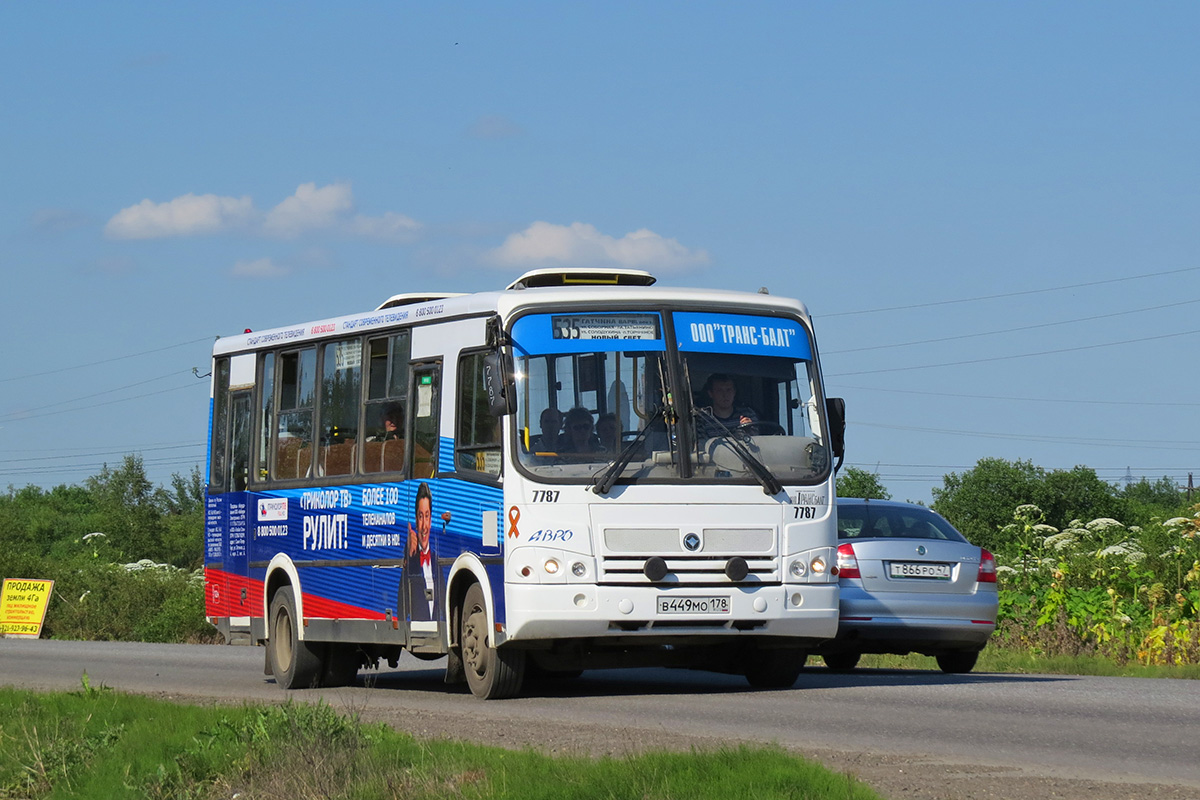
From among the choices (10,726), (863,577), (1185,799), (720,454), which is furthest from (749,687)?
(1185,799)

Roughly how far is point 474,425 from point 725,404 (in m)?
1.94

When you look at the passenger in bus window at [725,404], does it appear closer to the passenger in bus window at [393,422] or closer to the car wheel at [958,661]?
the passenger in bus window at [393,422]

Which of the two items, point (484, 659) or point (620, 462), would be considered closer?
point (620, 462)

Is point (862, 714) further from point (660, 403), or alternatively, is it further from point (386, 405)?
point (386, 405)

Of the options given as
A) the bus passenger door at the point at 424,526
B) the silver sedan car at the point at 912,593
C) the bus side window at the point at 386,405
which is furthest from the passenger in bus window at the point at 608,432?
the silver sedan car at the point at 912,593

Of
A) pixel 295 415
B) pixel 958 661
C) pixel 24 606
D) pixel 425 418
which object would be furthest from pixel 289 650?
pixel 24 606

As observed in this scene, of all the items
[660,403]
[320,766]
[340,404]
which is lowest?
[320,766]

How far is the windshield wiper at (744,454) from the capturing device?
1385 cm

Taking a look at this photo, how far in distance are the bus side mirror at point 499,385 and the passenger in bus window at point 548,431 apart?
255 millimetres

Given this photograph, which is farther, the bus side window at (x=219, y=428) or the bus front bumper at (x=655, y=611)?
the bus side window at (x=219, y=428)

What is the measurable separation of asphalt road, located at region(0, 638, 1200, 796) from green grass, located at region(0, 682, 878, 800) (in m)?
1.24

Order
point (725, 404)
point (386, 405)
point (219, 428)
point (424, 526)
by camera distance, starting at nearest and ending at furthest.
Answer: point (725, 404), point (424, 526), point (386, 405), point (219, 428)

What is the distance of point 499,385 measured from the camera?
13.5 m

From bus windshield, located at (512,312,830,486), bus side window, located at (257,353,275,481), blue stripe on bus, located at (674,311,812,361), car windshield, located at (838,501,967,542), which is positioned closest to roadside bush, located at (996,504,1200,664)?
car windshield, located at (838,501,967,542)
